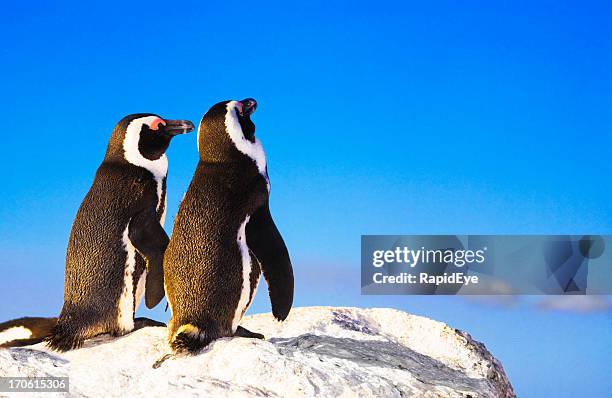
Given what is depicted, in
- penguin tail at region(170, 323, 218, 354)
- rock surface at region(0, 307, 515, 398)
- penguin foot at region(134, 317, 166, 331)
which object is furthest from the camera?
penguin foot at region(134, 317, 166, 331)

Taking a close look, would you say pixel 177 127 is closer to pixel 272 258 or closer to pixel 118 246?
pixel 118 246

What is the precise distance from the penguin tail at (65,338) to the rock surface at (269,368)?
62mm

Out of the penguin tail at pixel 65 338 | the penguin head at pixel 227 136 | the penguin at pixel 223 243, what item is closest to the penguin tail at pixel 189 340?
the penguin at pixel 223 243

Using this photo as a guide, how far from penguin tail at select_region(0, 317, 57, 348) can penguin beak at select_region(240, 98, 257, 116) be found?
1863 mm

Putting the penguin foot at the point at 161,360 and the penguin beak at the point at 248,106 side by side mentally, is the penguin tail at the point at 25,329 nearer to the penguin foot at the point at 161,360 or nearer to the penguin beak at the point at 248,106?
the penguin foot at the point at 161,360

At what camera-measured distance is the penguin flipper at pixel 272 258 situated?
4.52m

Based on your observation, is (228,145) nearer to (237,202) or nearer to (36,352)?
(237,202)

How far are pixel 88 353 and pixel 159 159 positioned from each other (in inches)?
51.3

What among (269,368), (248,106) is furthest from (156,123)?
(269,368)

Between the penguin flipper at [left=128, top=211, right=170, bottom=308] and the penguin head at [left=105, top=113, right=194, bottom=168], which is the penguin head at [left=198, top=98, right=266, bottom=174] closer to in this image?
the penguin head at [left=105, top=113, right=194, bottom=168]

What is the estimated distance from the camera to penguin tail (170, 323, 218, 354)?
4.30 m

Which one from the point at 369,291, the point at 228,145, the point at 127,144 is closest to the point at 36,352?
the point at 127,144

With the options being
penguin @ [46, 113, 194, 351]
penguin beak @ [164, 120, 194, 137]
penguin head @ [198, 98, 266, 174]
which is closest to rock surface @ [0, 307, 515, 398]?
penguin @ [46, 113, 194, 351]

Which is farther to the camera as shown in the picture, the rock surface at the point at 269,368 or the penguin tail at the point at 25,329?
the penguin tail at the point at 25,329
